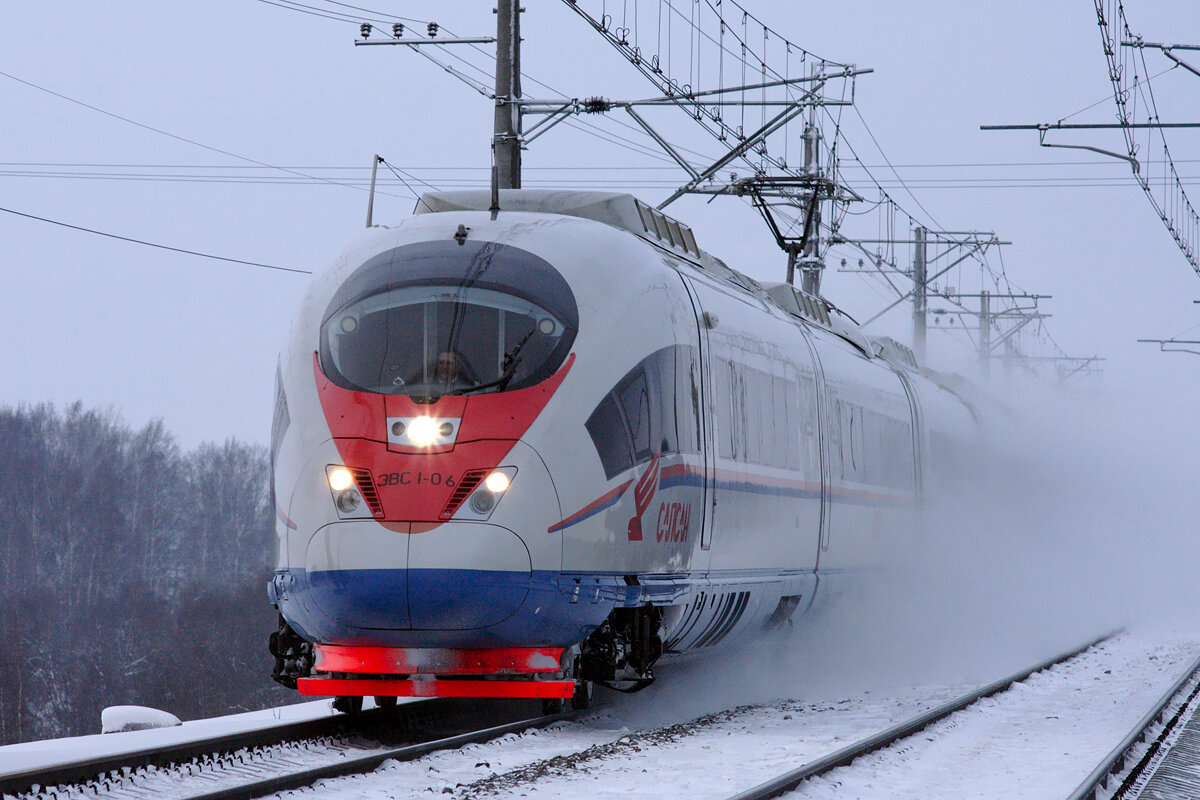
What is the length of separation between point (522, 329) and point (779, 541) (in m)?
4.15

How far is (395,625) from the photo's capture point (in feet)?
28.8

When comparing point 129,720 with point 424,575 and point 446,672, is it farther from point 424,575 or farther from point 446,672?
point 424,575

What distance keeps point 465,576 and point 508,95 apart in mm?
10826

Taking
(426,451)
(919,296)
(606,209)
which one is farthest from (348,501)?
(919,296)

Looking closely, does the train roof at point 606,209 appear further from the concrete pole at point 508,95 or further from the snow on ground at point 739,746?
the concrete pole at point 508,95

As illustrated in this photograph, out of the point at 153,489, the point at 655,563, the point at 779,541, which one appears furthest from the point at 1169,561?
the point at 153,489

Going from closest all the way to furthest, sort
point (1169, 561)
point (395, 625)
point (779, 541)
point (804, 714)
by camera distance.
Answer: point (395, 625)
point (804, 714)
point (779, 541)
point (1169, 561)

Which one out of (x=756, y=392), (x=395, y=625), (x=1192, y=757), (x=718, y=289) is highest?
(x=718, y=289)

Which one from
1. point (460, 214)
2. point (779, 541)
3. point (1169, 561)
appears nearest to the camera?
point (460, 214)

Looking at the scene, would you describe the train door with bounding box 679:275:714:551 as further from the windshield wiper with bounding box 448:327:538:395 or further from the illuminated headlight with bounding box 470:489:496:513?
the illuminated headlight with bounding box 470:489:496:513

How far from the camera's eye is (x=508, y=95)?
18.5 m

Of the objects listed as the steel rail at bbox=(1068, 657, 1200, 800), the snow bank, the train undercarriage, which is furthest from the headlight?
the steel rail at bbox=(1068, 657, 1200, 800)

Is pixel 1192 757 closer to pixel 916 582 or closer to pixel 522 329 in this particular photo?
pixel 522 329

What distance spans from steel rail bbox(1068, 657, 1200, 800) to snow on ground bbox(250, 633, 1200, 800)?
155 millimetres
